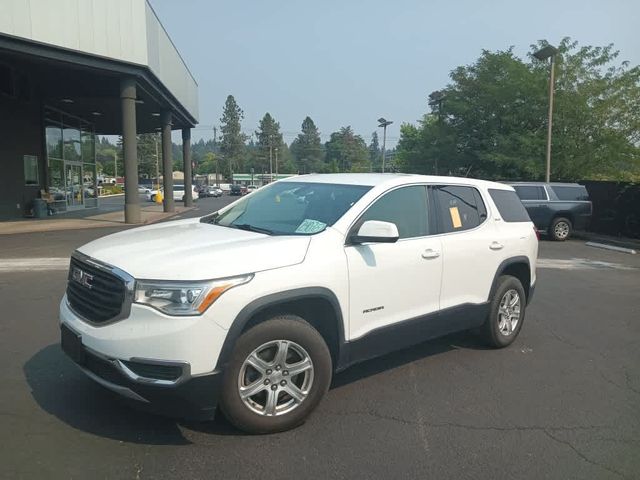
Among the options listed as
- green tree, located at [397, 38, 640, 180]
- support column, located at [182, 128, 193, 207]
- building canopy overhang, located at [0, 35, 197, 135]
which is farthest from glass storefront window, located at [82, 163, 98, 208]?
green tree, located at [397, 38, 640, 180]

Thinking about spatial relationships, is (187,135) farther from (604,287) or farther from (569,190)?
(604,287)

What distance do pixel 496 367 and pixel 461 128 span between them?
25712 mm

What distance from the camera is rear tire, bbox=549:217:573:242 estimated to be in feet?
55.2

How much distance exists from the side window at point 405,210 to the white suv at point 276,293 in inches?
0.5

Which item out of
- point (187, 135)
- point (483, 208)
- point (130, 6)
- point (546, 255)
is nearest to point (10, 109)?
point (130, 6)

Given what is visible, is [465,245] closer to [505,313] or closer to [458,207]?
[458,207]

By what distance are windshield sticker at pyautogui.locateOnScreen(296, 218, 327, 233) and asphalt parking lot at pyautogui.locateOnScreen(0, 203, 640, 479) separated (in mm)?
1339

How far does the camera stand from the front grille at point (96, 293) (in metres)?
3.43

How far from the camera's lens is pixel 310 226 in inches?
163

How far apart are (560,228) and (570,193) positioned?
1173 mm

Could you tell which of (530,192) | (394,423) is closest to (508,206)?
(394,423)

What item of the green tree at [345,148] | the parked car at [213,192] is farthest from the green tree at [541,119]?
the green tree at [345,148]

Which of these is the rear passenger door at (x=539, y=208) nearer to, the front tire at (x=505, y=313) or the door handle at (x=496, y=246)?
the front tire at (x=505, y=313)

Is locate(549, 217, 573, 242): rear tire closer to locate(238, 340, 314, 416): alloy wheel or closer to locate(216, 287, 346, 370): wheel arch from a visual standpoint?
locate(216, 287, 346, 370): wheel arch
